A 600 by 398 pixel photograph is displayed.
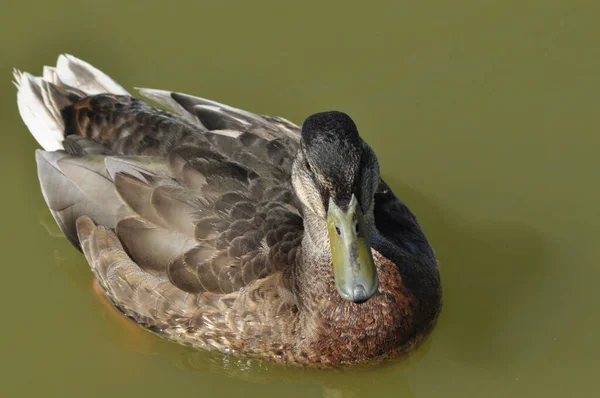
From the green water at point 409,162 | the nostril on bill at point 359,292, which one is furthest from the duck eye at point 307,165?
the green water at point 409,162

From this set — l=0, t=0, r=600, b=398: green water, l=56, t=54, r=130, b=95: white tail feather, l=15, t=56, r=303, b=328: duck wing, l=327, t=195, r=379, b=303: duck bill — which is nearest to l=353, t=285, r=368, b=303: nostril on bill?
l=327, t=195, r=379, b=303: duck bill

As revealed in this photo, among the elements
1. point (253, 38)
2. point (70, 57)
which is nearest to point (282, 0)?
point (253, 38)

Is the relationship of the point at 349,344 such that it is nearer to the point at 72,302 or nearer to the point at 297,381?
the point at 297,381

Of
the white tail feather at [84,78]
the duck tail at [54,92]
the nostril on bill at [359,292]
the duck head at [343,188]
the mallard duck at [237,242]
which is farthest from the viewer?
the white tail feather at [84,78]

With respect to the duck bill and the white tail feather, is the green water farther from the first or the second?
the duck bill

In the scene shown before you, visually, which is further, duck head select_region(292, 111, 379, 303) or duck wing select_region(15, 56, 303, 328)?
duck wing select_region(15, 56, 303, 328)

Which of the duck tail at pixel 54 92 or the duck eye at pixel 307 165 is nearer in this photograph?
the duck eye at pixel 307 165

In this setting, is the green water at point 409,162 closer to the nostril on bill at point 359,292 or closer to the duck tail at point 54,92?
the duck tail at point 54,92
